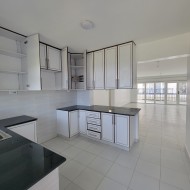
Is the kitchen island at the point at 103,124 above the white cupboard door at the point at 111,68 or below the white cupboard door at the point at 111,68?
below

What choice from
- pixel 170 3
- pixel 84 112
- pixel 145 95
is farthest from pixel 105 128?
pixel 145 95

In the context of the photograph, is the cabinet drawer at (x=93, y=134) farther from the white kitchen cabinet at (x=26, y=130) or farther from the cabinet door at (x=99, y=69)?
the white kitchen cabinet at (x=26, y=130)


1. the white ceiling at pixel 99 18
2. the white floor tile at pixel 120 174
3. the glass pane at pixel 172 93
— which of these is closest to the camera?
the white ceiling at pixel 99 18

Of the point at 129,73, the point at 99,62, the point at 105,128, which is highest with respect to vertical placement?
the point at 99,62

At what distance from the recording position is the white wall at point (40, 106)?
2.23 m

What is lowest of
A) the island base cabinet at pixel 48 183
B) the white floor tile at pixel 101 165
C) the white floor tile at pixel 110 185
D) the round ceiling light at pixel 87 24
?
the white floor tile at pixel 110 185

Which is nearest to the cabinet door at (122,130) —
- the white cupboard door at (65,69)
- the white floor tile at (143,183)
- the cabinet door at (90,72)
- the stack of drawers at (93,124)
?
the stack of drawers at (93,124)

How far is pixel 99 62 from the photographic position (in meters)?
2.98

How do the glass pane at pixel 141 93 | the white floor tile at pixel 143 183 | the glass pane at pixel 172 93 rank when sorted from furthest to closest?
1. the glass pane at pixel 141 93
2. the glass pane at pixel 172 93
3. the white floor tile at pixel 143 183

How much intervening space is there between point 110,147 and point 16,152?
2081mm

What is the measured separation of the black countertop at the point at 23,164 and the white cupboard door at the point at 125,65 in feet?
6.84

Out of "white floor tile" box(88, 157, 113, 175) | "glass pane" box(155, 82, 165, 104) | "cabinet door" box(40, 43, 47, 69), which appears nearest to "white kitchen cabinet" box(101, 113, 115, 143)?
"white floor tile" box(88, 157, 113, 175)

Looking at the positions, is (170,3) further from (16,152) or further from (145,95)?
(145,95)

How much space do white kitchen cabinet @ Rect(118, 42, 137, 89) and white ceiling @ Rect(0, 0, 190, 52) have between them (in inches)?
8.8
